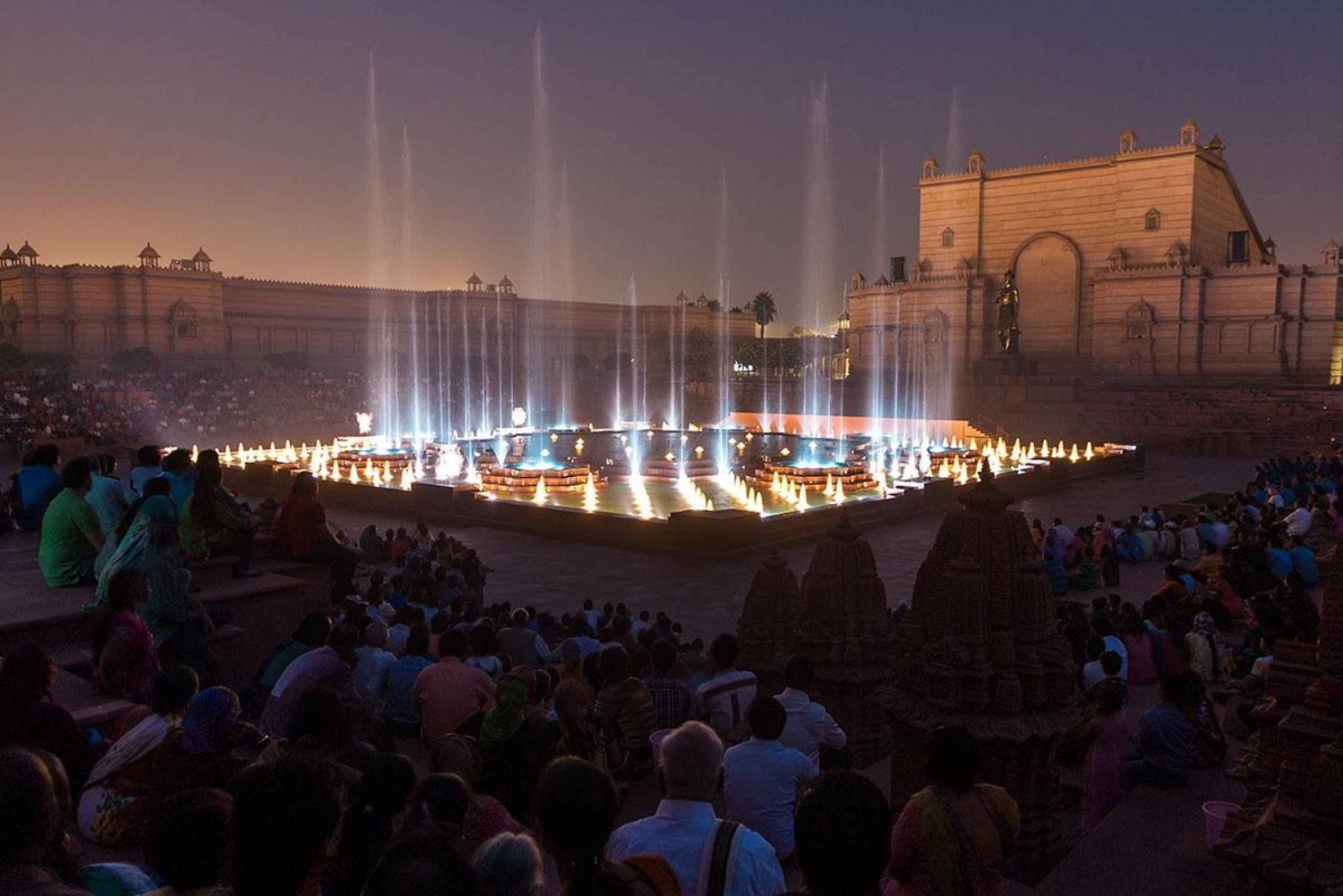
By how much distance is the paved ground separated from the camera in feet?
41.3

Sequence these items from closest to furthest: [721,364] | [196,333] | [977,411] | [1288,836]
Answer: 1. [1288,836]
2. [977,411]
3. [196,333]
4. [721,364]

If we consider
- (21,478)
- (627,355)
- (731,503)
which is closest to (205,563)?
(21,478)

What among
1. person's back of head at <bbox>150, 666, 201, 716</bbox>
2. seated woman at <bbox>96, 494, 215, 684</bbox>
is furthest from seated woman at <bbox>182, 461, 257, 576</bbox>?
person's back of head at <bbox>150, 666, 201, 716</bbox>

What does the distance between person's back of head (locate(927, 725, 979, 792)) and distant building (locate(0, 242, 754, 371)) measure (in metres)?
60.5

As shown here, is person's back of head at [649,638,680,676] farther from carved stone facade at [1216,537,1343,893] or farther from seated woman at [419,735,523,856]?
carved stone facade at [1216,537,1343,893]

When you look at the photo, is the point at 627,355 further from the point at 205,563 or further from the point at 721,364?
the point at 205,563

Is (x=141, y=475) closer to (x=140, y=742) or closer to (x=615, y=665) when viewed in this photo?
(x=140, y=742)

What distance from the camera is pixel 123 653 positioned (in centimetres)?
531

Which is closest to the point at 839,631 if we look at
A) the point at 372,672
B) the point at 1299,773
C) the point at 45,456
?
the point at 372,672

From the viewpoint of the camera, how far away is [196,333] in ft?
186

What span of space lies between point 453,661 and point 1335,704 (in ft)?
14.4

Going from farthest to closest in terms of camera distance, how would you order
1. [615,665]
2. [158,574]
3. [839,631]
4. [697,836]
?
[839,631] < [158,574] < [615,665] < [697,836]

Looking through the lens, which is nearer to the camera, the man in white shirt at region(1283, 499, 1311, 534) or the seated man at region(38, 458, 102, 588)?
the seated man at region(38, 458, 102, 588)

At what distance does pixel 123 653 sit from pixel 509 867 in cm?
422
